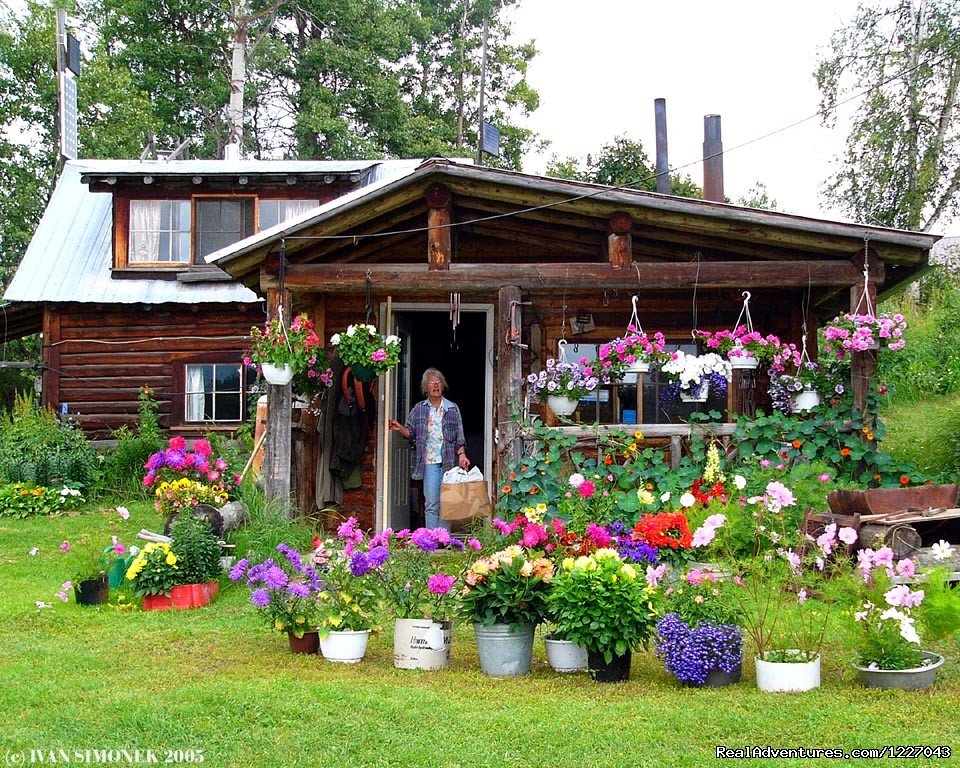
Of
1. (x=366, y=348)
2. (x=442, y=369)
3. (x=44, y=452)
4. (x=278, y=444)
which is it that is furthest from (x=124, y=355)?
(x=366, y=348)

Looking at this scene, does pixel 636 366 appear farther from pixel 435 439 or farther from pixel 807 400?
pixel 435 439

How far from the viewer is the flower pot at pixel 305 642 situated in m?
6.06

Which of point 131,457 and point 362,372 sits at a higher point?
point 362,372

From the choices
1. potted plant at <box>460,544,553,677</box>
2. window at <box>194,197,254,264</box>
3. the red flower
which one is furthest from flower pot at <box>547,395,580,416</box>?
window at <box>194,197,254,264</box>

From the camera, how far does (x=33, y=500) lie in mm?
13234

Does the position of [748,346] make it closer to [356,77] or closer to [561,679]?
[561,679]

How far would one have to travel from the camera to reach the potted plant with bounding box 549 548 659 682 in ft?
17.0

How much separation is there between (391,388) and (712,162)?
7170mm

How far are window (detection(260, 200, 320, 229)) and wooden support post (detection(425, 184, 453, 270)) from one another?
697cm

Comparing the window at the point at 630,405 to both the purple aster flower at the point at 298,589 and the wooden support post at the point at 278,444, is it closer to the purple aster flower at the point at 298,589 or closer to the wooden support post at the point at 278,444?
the wooden support post at the point at 278,444

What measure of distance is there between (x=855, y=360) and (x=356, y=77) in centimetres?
2024

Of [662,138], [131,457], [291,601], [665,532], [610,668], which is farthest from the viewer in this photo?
[662,138]

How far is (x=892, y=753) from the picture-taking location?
165 inches

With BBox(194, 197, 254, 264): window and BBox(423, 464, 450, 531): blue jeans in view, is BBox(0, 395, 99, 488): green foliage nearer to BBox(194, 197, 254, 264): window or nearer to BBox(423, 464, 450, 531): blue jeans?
BBox(194, 197, 254, 264): window
